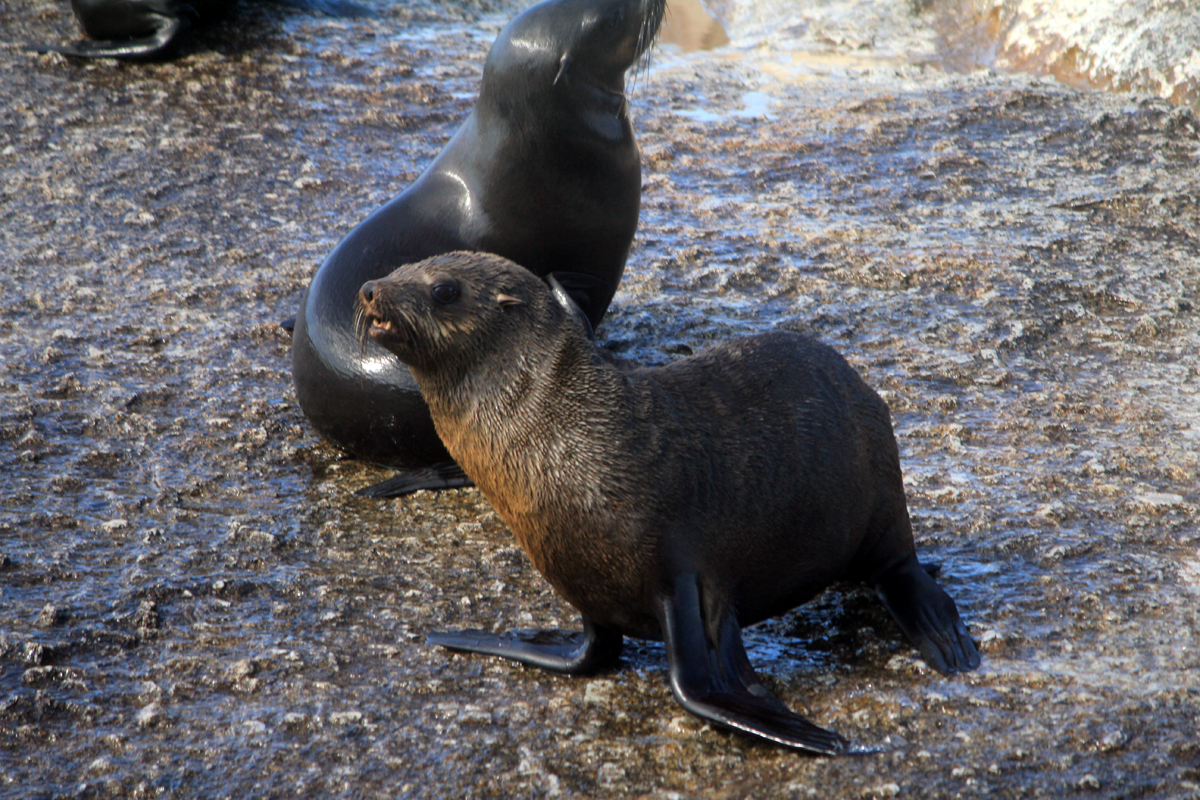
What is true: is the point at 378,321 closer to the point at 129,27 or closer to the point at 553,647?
the point at 553,647

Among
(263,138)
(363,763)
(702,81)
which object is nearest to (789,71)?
(702,81)

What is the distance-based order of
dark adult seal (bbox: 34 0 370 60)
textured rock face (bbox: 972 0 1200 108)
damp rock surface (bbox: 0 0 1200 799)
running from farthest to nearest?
dark adult seal (bbox: 34 0 370 60) → textured rock face (bbox: 972 0 1200 108) → damp rock surface (bbox: 0 0 1200 799)

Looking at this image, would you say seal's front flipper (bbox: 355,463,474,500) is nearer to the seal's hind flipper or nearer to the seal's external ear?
the seal's external ear

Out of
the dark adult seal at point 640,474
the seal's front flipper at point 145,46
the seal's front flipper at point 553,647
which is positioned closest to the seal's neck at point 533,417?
the dark adult seal at point 640,474

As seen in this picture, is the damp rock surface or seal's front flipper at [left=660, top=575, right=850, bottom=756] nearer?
seal's front flipper at [left=660, top=575, right=850, bottom=756]

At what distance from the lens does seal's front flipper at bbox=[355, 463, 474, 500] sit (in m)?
3.96

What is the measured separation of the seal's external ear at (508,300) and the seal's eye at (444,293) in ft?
0.36

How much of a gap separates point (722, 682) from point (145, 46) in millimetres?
7213

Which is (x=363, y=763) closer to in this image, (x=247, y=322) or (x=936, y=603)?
(x=936, y=603)

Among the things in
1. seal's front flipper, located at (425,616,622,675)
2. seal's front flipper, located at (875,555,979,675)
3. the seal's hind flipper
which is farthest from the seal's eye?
the seal's hind flipper

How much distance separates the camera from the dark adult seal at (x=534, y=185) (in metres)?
4.27

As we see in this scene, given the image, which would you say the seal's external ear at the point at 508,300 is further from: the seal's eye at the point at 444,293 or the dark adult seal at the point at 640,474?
the seal's eye at the point at 444,293

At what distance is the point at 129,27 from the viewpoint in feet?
26.8

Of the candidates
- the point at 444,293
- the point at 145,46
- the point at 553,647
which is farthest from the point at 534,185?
the point at 145,46
